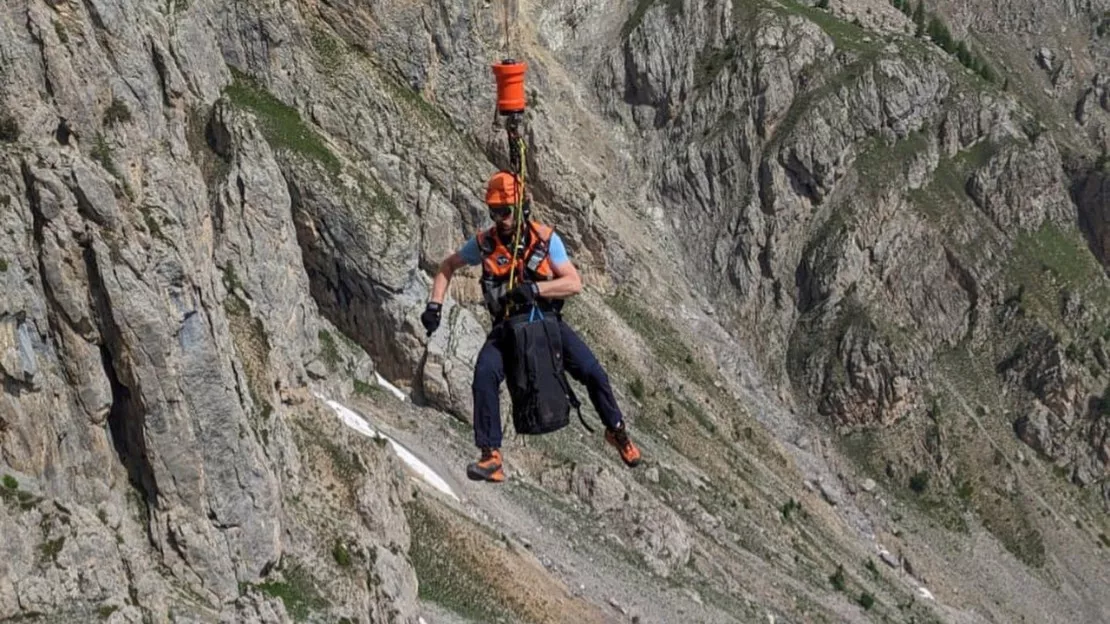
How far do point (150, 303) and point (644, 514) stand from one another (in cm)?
2994

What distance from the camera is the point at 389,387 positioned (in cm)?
5922

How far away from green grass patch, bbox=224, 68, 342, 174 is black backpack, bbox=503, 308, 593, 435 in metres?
39.8

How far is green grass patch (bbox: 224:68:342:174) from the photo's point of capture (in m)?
57.2

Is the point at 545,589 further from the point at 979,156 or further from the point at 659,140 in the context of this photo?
the point at 979,156

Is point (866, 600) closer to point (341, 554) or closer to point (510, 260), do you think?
point (341, 554)

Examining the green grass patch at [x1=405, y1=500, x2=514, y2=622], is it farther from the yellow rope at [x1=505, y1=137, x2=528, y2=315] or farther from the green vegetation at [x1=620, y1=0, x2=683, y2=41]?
the green vegetation at [x1=620, y1=0, x2=683, y2=41]

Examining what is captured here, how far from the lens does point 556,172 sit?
78938mm

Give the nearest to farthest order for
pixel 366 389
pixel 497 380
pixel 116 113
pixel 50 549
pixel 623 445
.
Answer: pixel 497 380 → pixel 623 445 → pixel 50 549 → pixel 116 113 → pixel 366 389

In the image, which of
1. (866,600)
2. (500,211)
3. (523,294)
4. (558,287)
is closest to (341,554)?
(523,294)

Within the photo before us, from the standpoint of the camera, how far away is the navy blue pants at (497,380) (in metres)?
19.8

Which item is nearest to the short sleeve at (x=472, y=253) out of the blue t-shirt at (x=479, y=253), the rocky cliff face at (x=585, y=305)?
the blue t-shirt at (x=479, y=253)

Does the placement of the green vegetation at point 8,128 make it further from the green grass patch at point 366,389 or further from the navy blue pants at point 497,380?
the green grass patch at point 366,389

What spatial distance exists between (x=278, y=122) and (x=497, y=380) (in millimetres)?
41953

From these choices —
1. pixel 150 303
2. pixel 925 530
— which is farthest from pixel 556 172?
Answer: pixel 150 303
